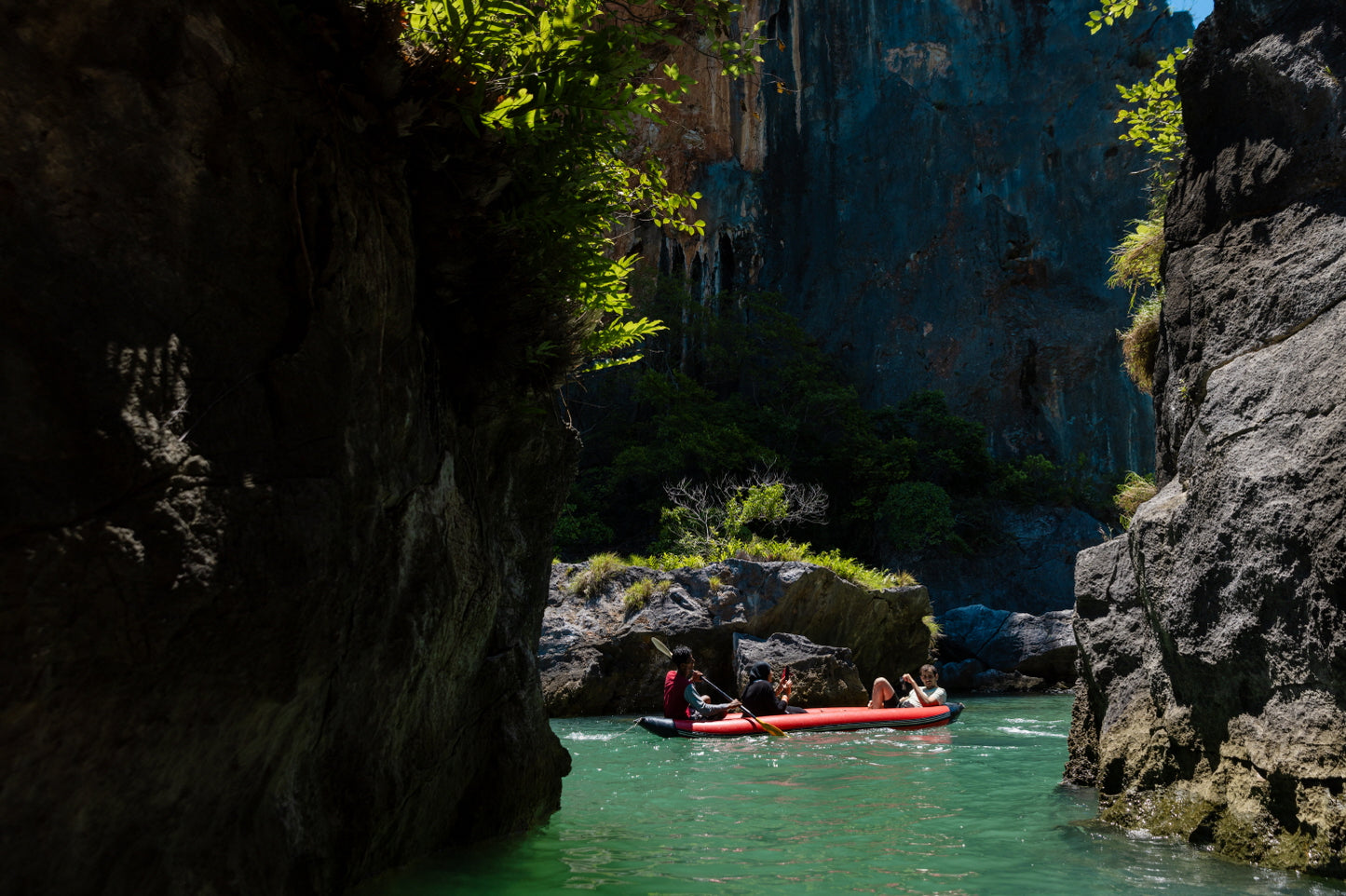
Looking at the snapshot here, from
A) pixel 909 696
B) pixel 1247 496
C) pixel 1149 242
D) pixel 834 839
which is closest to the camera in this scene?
pixel 1247 496

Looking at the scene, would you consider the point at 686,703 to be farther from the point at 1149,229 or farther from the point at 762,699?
the point at 1149,229

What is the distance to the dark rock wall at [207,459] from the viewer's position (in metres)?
2.29

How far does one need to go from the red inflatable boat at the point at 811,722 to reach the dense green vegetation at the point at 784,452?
13318 mm

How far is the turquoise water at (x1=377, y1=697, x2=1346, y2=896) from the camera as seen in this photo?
14.0 feet

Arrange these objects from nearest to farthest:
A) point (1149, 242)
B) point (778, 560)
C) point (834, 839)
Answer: point (834, 839) → point (1149, 242) → point (778, 560)

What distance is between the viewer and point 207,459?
2668 millimetres

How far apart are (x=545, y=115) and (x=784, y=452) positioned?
2595cm

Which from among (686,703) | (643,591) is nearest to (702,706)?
(686,703)

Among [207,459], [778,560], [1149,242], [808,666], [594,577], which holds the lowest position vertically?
[808,666]

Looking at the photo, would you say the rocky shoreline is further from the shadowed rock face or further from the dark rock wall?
the dark rock wall

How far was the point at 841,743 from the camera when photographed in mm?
10672

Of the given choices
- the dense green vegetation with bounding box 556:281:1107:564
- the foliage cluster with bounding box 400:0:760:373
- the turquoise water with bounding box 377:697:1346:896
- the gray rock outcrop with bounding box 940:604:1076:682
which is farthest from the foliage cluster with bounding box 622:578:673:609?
the foliage cluster with bounding box 400:0:760:373

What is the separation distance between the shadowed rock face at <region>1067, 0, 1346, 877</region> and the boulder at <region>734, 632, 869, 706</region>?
26.6ft

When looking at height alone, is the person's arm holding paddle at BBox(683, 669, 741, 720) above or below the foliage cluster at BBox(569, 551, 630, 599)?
below
